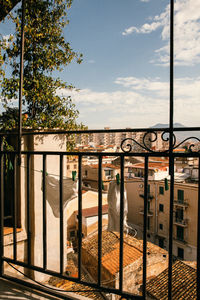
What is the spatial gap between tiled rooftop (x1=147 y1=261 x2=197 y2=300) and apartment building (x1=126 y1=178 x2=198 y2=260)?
705 centimetres

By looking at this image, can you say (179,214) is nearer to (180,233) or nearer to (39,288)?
(180,233)

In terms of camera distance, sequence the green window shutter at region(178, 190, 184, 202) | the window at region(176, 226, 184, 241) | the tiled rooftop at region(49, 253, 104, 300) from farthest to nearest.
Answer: the window at region(176, 226, 184, 241) → the green window shutter at region(178, 190, 184, 202) → the tiled rooftop at region(49, 253, 104, 300)

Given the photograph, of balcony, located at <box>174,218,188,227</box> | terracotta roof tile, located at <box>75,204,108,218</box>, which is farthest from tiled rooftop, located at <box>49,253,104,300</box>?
balcony, located at <box>174,218,188,227</box>

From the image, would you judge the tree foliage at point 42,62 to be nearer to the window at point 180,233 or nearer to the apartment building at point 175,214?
the apartment building at point 175,214

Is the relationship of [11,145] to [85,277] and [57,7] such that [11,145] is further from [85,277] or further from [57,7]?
[85,277]

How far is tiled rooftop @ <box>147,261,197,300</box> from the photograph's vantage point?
7.21m

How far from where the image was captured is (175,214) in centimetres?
1758

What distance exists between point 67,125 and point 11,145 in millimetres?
1970

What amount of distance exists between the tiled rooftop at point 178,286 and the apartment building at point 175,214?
7053 millimetres

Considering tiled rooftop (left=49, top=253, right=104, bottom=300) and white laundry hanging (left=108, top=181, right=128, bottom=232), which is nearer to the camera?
white laundry hanging (left=108, top=181, right=128, bottom=232)

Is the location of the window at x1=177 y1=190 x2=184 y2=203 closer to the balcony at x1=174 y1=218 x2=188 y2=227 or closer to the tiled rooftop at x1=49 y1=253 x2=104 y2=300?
the balcony at x1=174 y1=218 x2=188 y2=227

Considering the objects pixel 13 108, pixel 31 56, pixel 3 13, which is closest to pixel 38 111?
pixel 13 108

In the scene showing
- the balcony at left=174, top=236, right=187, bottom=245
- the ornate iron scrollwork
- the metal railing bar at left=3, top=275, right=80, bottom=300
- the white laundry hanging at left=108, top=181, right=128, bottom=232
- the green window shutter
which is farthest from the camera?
the balcony at left=174, top=236, right=187, bottom=245

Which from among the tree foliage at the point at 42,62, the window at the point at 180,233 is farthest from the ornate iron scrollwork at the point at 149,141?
the window at the point at 180,233
